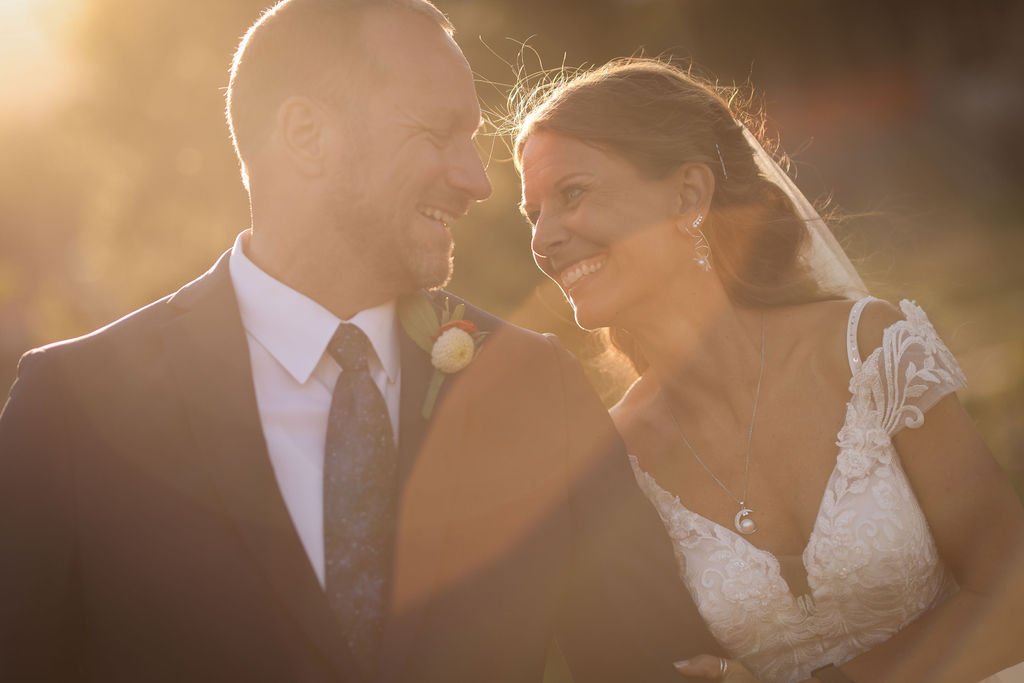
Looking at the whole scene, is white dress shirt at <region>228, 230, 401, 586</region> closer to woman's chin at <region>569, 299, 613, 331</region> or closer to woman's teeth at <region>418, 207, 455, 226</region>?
woman's teeth at <region>418, 207, 455, 226</region>

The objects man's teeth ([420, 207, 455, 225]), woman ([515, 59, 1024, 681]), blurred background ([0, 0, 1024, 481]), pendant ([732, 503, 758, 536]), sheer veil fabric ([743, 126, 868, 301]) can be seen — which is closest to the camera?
man's teeth ([420, 207, 455, 225])

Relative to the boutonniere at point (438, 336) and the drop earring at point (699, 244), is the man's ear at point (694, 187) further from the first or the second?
the boutonniere at point (438, 336)

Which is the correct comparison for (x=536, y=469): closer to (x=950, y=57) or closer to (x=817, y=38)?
(x=817, y=38)

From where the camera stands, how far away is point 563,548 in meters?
3.15

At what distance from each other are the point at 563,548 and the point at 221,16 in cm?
979

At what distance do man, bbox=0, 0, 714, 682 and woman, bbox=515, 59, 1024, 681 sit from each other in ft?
2.37

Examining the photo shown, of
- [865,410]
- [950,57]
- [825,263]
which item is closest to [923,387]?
[865,410]

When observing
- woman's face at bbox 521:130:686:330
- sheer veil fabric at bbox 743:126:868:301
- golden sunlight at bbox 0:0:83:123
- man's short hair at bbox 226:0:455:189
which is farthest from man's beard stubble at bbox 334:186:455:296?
golden sunlight at bbox 0:0:83:123

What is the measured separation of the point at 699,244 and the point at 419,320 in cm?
164

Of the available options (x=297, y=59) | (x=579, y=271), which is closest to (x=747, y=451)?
(x=579, y=271)

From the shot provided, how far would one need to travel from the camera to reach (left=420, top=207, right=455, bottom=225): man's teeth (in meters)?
3.11

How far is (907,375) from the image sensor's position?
3.91 meters

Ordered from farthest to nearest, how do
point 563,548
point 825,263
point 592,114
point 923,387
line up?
1. point 825,263
2. point 592,114
3. point 923,387
4. point 563,548

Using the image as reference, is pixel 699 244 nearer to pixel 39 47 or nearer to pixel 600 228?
pixel 600 228
